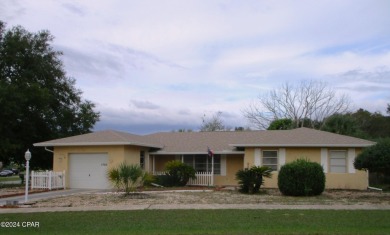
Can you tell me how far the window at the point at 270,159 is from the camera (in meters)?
27.8

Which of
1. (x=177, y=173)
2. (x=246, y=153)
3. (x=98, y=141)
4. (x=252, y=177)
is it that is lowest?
(x=177, y=173)

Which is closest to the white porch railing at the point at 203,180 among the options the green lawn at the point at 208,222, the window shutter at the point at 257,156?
the window shutter at the point at 257,156

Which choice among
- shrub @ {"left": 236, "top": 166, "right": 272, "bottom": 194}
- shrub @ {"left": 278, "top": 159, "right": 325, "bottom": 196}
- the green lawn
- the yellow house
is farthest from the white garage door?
the green lawn

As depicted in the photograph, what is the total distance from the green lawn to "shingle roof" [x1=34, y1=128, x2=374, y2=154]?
37.3ft

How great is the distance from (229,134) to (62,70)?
14.4 m

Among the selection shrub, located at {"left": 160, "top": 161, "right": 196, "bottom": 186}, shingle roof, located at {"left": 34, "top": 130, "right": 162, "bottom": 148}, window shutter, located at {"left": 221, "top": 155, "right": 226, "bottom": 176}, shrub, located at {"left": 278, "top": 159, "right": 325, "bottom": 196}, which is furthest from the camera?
window shutter, located at {"left": 221, "top": 155, "right": 226, "bottom": 176}

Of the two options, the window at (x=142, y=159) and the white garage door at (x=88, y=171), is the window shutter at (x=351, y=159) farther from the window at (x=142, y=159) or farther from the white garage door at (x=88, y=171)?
the white garage door at (x=88, y=171)

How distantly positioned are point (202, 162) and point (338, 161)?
8.78 metres

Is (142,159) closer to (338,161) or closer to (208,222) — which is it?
(338,161)

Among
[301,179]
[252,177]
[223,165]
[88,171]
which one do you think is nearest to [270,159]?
[223,165]

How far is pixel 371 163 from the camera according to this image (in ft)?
67.6

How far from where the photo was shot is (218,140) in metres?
31.9

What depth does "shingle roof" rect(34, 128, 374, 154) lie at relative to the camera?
26.6 m

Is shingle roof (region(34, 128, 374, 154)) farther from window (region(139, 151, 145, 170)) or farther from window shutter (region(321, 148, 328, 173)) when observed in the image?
window (region(139, 151, 145, 170))
